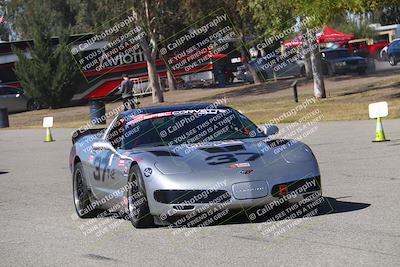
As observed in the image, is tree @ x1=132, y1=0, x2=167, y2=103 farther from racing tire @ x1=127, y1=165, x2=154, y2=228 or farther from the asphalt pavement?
racing tire @ x1=127, y1=165, x2=154, y2=228

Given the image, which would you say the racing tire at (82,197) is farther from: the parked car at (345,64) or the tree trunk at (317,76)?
the parked car at (345,64)

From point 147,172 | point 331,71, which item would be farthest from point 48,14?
point 147,172

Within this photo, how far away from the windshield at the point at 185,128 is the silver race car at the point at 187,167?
0.01 metres

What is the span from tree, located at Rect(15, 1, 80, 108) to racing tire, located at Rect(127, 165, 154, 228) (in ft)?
136

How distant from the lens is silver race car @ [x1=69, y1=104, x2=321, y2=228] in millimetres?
9039

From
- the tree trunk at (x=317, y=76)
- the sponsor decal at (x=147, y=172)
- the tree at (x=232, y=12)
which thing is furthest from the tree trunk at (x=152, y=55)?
the sponsor decal at (x=147, y=172)

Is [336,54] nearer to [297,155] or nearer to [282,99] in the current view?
[282,99]

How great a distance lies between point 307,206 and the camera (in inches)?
383

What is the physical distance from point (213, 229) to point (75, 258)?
1.59 m

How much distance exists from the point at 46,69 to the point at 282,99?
15.9 metres

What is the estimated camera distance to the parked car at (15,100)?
50.8 meters

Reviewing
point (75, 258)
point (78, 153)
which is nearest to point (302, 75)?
point (78, 153)

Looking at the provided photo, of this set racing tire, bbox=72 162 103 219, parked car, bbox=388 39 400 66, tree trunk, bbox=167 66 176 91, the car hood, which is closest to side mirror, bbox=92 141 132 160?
the car hood

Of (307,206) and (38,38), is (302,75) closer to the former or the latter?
(38,38)
